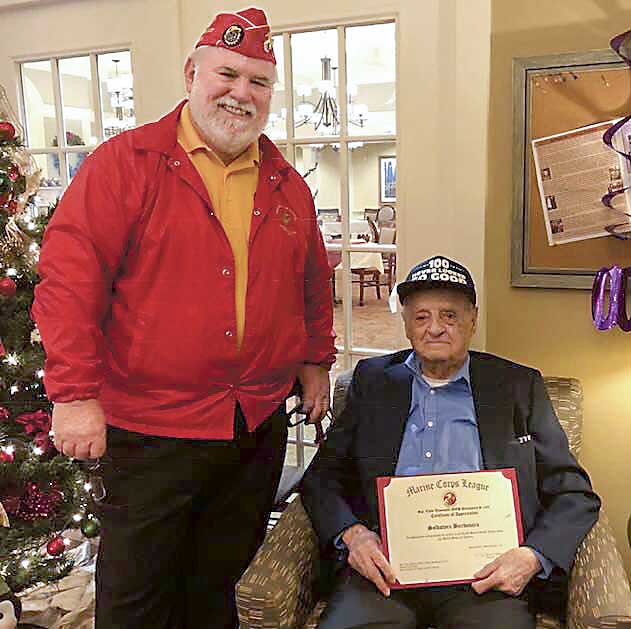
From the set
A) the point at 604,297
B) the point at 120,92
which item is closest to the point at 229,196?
the point at 604,297

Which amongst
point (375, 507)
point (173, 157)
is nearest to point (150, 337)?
point (173, 157)

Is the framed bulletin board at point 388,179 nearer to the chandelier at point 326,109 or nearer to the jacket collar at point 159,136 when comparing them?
the chandelier at point 326,109

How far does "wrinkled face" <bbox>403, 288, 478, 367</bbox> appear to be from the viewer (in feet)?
5.44

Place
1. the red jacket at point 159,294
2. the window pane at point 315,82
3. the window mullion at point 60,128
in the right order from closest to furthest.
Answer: the red jacket at point 159,294, the window pane at point 315,82, the window mullion at point 60,128

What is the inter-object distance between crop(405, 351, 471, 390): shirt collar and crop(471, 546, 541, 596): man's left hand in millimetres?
383

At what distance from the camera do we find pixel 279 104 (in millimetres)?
2213

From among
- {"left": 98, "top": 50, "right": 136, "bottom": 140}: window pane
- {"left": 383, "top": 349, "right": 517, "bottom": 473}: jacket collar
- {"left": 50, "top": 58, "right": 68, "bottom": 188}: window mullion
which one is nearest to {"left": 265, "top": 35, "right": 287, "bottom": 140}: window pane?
{"left": 98, "top": 50, "right": 136, "bottom": 140}: window pane

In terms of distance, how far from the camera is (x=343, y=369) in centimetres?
236

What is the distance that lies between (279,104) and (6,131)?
0.77 metres

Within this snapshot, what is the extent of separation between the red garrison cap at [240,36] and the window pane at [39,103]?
1.26 meters

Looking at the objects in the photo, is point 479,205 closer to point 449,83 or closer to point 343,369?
point 449,83

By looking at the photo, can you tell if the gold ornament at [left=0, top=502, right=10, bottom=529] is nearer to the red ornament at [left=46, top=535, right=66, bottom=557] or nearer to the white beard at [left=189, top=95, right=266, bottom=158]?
the red ornament at [left=46, top=535, right=66, bottom=557]

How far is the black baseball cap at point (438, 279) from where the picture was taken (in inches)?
65.1

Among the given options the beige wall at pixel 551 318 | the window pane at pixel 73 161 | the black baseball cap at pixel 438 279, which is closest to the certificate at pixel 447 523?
A: the black baseball cap at pixel 438 279
